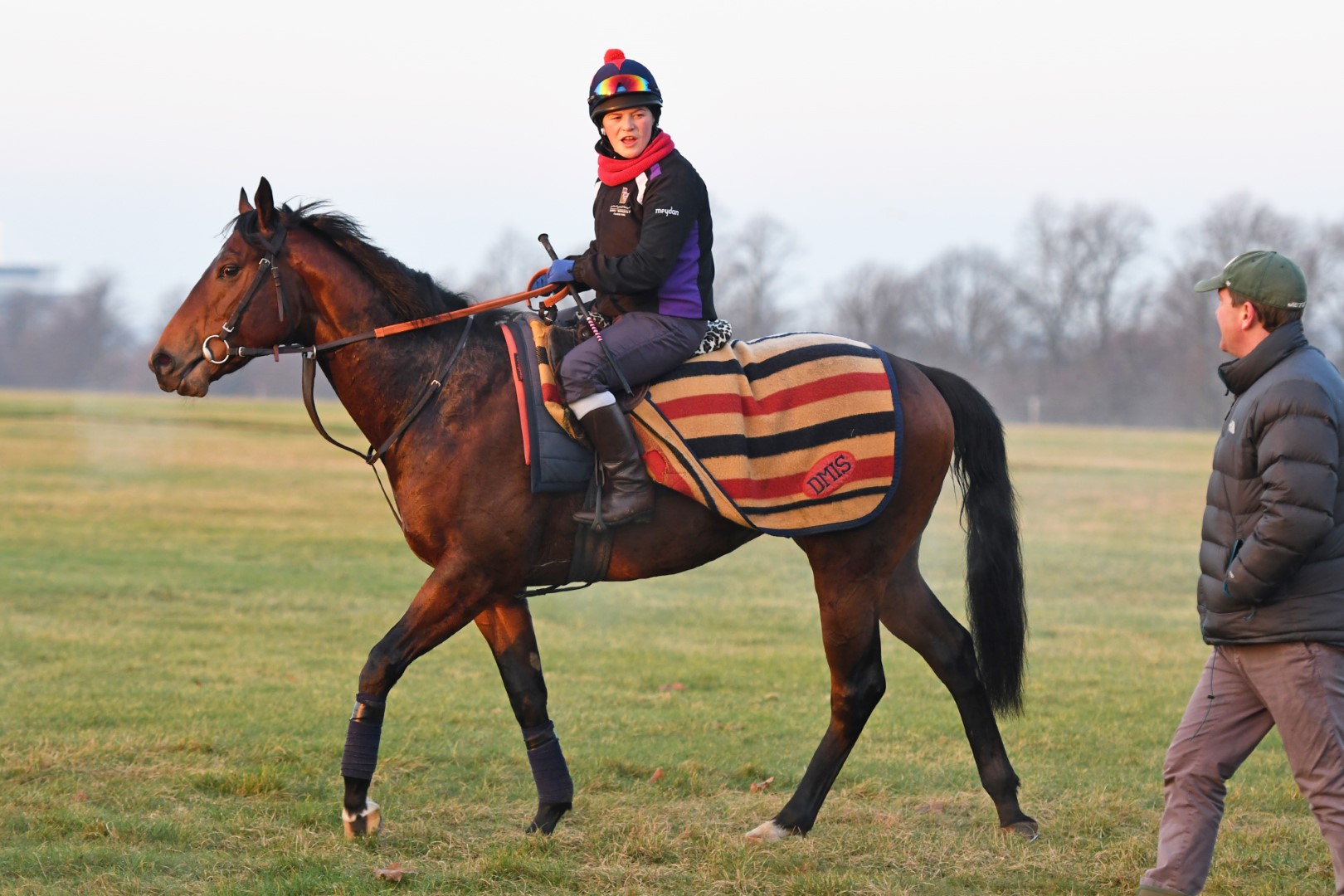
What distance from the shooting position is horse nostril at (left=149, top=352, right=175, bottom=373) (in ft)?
17.4

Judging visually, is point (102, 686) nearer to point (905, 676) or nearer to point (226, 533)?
point (905, 676)

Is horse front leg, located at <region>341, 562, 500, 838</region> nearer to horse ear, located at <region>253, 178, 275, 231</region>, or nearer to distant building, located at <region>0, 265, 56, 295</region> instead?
horse ear, located at <region>253, 178, 275, 231</region>

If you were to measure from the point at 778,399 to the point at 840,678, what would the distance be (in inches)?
50.8

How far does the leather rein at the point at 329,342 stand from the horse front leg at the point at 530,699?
2.40 ft

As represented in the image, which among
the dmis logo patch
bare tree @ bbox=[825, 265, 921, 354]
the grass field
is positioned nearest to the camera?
the grass field

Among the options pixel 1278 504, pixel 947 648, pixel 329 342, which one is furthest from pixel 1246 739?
pixel 329 342

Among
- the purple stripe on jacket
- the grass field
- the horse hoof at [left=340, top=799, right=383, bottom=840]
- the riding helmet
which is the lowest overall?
the grass field

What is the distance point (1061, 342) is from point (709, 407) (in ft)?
239

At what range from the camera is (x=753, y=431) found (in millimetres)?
5520

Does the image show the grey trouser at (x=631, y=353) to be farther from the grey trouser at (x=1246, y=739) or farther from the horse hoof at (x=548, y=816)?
the grey trouser at (x=1246, y=739)

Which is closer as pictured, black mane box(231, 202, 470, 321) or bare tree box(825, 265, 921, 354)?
black mane box(231, 202, 470, 321)

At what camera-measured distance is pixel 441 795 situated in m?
6.07

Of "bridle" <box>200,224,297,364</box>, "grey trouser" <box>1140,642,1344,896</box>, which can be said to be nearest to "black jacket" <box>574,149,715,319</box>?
"bridle" <box>200,224,297,364</box>

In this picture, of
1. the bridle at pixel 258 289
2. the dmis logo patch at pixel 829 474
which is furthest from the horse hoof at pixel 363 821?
the dmis logo patch at pixel 829 474
